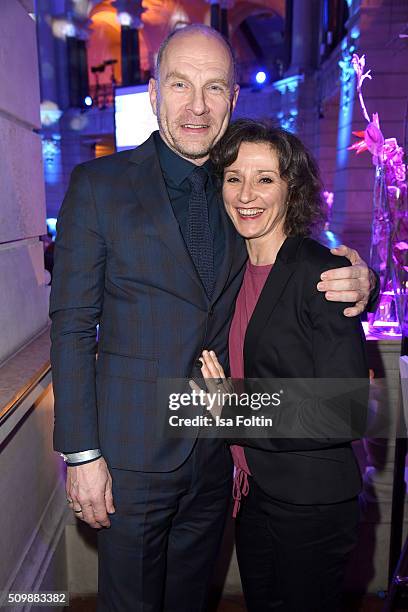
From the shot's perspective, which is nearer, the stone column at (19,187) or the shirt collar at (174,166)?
the shirt collar at (174,166)

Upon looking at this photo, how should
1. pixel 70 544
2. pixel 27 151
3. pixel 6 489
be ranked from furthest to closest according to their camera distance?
pixel 70 544
pixel 27 151
pixel 6 489

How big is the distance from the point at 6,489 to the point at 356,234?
386 inches

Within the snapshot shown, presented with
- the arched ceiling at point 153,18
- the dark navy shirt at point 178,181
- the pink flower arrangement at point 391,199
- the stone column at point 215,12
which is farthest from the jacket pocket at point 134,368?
the arched ceiling at point 153,18

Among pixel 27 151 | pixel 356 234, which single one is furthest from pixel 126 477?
pixel 356 234

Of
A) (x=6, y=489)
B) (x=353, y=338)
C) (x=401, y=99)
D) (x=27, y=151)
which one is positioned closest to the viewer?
(x=353, y=338)

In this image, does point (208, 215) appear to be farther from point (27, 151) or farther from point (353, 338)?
point (27, 151)

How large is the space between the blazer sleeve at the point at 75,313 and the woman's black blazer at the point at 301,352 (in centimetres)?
50

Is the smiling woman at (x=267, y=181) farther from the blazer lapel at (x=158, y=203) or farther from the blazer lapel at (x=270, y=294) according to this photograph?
the blazer lapel at (x=158, y=203)

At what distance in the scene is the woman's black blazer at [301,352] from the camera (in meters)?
1.45

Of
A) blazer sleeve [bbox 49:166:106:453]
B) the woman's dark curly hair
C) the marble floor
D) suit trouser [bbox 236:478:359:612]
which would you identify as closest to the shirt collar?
the woman's dark curly hair

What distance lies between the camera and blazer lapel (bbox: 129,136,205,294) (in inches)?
57.6

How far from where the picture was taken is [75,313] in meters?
1.41

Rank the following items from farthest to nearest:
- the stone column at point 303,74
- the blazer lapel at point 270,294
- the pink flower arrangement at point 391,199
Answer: the stone column at point 303,74 < the pink flower arrangement at point 391,199 < the blazer lapel at point 270,294

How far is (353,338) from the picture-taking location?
143 cm
